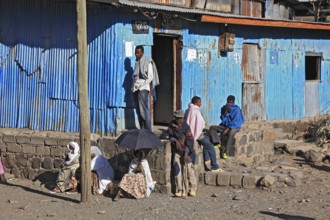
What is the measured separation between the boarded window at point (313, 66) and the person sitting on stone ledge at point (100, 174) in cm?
899

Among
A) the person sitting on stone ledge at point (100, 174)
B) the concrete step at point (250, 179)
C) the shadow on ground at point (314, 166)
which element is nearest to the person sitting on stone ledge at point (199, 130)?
the concrete step at point (250, 179)

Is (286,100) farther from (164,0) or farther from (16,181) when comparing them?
(16,181)

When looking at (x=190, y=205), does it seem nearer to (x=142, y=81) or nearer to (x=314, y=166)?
(x=142, y=81)

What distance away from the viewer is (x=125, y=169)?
36.2 ft

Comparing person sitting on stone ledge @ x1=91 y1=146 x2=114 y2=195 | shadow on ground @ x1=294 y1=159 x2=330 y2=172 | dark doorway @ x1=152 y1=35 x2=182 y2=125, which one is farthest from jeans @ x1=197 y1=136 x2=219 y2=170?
shadow on ground @ x1=294 y1=159 x2=330 y2=172

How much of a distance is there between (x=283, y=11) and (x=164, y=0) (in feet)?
27.4

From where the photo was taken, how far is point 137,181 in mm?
10125

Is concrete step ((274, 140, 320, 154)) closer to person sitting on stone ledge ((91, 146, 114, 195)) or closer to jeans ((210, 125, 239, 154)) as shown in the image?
jeans ((210, 125, 239, 154))

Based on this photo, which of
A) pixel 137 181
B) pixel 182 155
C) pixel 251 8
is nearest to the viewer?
pixel 137 181

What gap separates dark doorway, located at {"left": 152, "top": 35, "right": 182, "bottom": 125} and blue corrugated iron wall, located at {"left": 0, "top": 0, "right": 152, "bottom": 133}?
133 cm

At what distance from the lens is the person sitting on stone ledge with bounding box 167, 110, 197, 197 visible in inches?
402

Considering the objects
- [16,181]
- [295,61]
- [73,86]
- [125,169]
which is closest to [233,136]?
[125,169]

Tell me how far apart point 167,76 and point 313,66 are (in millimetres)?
6533

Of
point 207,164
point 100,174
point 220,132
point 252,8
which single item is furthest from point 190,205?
point 252,8
